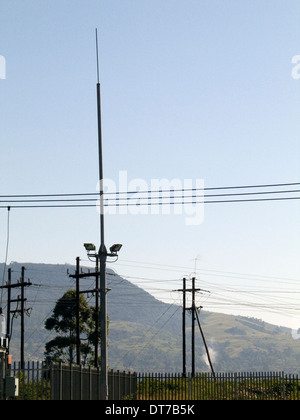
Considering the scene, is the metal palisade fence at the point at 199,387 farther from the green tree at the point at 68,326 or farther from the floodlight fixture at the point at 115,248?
the green tree at the point at 68,326

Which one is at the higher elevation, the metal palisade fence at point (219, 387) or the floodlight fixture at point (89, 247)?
the floodlight fixture at point (89, 247)

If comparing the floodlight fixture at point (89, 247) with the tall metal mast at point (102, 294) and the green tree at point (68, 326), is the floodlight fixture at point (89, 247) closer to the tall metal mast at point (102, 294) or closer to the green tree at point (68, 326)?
the tall metal mast at point (102, 294)

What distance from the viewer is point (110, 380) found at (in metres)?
40.7

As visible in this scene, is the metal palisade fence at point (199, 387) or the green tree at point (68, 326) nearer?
the metal palisade fence at point (199, 387)

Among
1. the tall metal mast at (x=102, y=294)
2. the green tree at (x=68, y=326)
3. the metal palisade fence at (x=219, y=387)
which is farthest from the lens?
the green tree at (x=68, y=326)

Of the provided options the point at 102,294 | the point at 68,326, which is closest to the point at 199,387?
the point at 102,294

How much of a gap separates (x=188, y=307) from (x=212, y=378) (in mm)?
31969

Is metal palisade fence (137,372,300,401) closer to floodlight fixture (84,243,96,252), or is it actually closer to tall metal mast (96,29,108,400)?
tall metal mast (96,29,108,400)

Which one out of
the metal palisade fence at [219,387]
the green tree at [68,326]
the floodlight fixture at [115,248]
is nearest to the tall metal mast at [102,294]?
the floodlight fixture at [115,248]

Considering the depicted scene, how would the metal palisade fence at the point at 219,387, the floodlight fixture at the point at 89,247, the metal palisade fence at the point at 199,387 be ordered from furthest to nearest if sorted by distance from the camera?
the metal palisade fence at the point at 219,387, the metal palisade fence at the point at 199,387, the floodlight fixture at the point at 89,247

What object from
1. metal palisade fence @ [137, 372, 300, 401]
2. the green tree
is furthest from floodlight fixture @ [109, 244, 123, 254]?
the green tree
